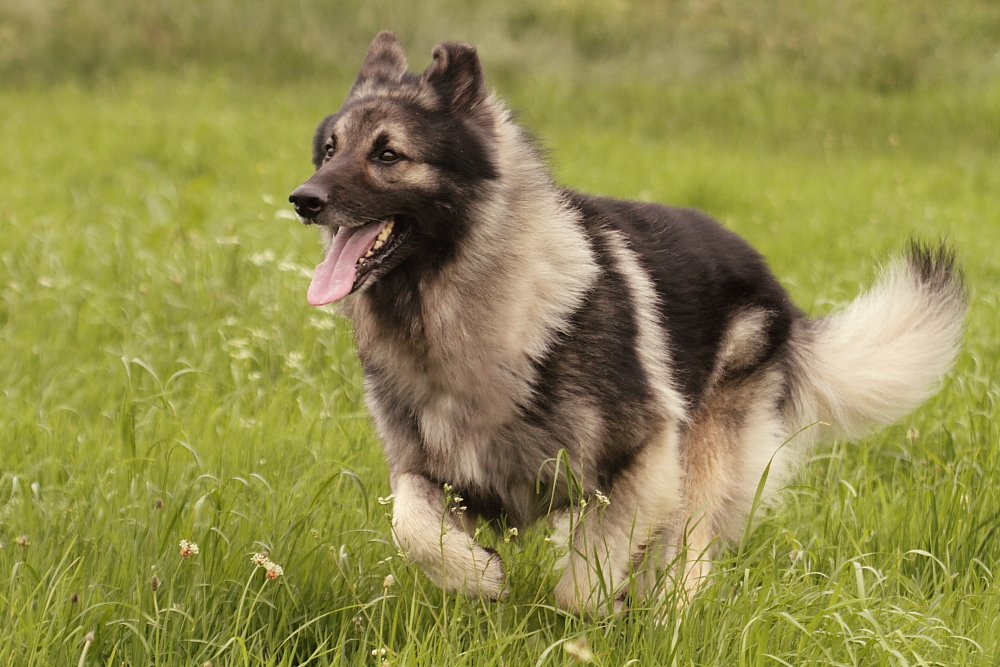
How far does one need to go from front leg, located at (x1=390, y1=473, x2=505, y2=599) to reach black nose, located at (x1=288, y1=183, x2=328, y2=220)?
847 mm

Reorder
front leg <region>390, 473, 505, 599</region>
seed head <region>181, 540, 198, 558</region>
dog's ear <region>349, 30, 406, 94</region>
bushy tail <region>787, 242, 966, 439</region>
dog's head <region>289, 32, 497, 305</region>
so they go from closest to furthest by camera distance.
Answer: seed head <region>181, 540, 198, 558</region>
front leg <region>390, 473, 505, 599</region>
dog's head <region>289, 32, 497, 305</region>
dog's ear <region>349, 30, 406, 94</region>
bushy tail <region>787, 242, 966, 439</region>

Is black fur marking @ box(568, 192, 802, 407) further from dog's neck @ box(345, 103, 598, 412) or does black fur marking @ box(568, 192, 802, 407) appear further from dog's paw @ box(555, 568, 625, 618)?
dog's paw @ box(555, 568, 625, 618)

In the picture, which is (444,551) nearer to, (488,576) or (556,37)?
(488,576)

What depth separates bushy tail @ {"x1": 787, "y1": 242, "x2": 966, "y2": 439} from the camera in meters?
3.44

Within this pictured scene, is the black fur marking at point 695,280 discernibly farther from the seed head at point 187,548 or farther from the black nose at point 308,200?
the seed head at point 187,548

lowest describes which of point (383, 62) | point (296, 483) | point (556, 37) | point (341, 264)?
point (296, 483)

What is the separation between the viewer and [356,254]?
2.73m

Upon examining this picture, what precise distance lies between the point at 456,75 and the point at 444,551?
Result: 1.42m

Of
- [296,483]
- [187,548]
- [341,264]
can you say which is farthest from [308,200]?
[296,483]

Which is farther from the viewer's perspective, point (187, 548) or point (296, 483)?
point (296, 483)

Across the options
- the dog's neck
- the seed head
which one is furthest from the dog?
the seed head

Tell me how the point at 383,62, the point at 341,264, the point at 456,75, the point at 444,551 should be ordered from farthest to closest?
the point at 383,62 < the point at 456,75 < the point at 341,264 < the point at 444,551

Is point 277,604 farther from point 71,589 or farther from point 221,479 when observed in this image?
point 221,479

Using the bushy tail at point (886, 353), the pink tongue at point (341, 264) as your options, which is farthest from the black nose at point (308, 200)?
the bushy tail at point (886, 353)
